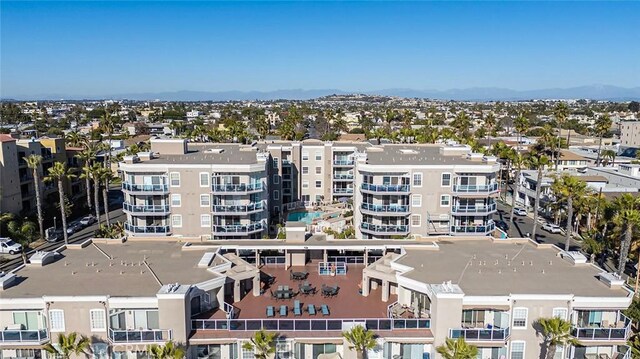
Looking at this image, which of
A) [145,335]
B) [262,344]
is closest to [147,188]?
[145,335]

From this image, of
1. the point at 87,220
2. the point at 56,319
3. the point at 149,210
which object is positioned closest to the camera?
the point at 56,319

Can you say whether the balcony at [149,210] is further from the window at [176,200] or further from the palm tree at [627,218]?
Result: the palm tree at [627,218]

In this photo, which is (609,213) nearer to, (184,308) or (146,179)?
(184,308)

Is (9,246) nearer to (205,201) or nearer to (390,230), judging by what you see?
(205,201)

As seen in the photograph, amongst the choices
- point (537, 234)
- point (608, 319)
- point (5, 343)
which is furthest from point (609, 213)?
point (5, 343)

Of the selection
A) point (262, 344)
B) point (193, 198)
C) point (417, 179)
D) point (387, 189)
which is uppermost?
point (417, 179)

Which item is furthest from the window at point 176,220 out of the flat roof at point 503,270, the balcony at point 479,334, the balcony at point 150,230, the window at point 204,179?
the balcony at point 479,334
